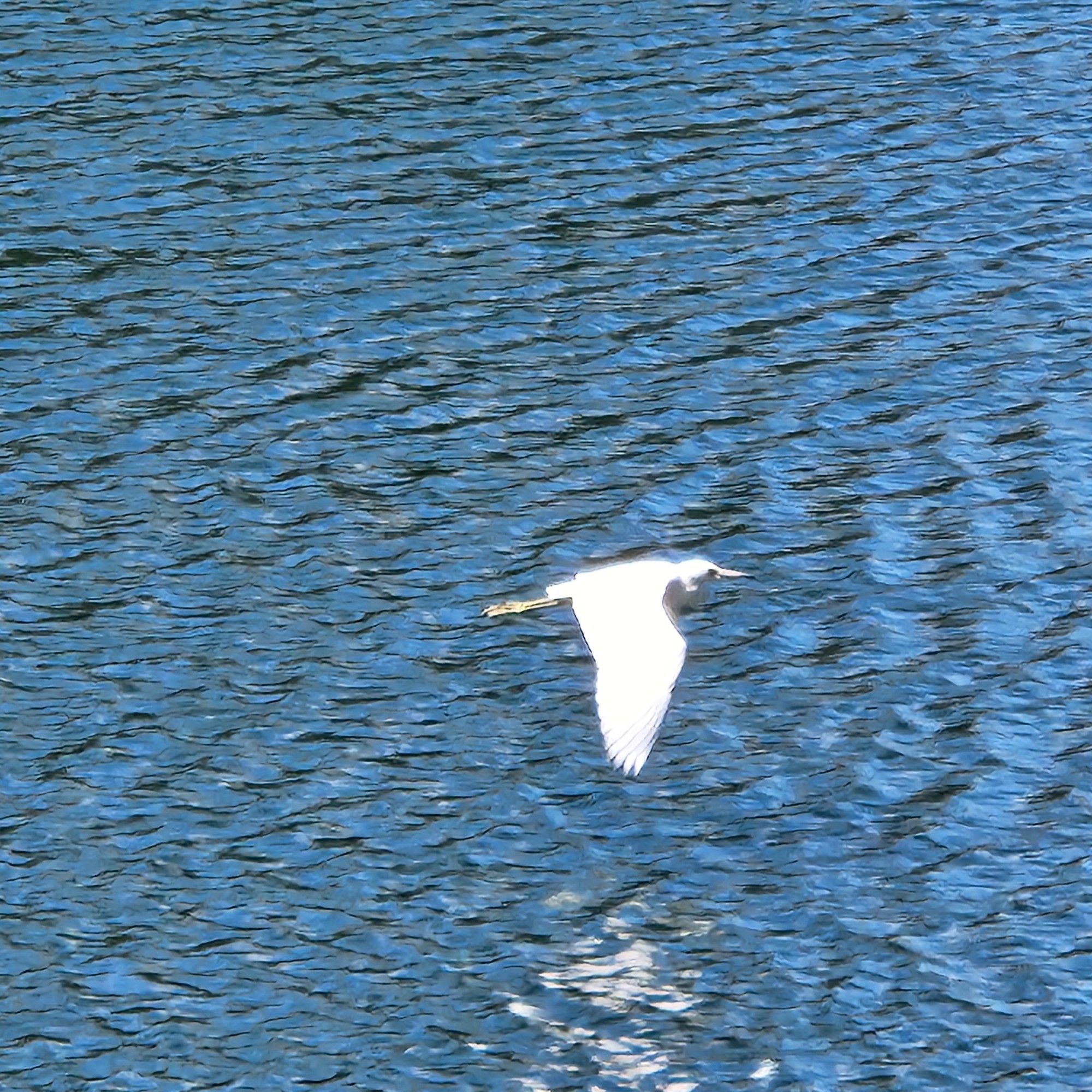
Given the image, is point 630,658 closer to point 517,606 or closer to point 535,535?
point 517,606

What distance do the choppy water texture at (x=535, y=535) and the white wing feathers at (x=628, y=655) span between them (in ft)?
3.60

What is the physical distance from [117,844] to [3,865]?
787 millimetres

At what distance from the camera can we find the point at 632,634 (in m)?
14.7

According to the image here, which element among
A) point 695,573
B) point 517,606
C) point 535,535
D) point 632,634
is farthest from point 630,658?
point 535,535

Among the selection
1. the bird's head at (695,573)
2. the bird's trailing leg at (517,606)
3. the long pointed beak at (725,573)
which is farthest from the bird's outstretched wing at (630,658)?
the long pointed beak at (725,573)

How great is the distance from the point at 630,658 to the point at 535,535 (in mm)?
3987

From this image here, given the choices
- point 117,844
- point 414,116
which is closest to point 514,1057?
point 117,844

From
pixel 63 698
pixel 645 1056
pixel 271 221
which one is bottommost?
pixel 645 1056

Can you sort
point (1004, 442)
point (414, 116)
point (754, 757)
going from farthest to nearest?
1. point (414, 116)
2. point (1004, 442)
3. point (754, 757)

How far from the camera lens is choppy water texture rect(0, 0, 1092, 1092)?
13492 millimetres

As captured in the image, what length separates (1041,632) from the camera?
17.0 m

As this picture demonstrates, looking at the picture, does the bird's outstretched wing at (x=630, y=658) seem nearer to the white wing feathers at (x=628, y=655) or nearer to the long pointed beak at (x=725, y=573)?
the white wing feathers at (x=628, y=655)

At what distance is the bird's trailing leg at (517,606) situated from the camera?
16.0 m

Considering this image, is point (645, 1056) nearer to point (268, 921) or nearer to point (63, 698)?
point (268, 921)
